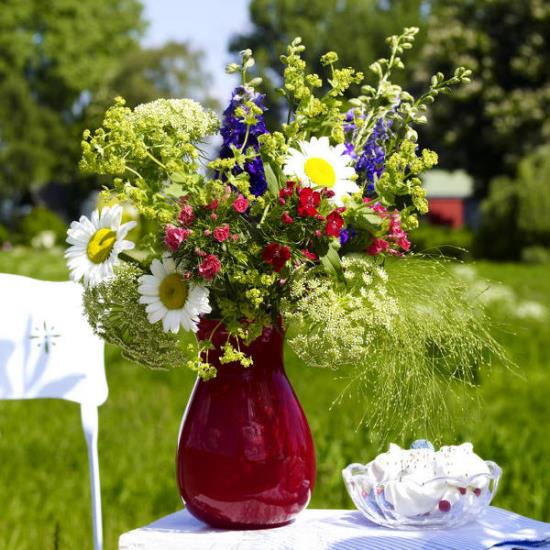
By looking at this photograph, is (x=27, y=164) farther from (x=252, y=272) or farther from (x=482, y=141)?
(x=252, y=272)

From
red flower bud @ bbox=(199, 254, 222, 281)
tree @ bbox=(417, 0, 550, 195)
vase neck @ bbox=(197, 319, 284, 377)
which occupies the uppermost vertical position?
tree @ bbox=(417, 0, 550, 195)

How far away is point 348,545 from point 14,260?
14510 millimetres

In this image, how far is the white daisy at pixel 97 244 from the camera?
2.14 metres

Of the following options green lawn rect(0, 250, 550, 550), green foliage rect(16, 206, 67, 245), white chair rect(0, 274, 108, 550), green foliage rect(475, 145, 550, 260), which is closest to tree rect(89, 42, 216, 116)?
Result: green foliage rect(16, 206, 67, 245)

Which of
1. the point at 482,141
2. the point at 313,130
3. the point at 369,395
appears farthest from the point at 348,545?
the point at 482,141

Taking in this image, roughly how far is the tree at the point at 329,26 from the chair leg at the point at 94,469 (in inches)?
1495

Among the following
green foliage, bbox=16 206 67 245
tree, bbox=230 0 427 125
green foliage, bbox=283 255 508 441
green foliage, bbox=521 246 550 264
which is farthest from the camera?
tree, bbox=230 0 427 125

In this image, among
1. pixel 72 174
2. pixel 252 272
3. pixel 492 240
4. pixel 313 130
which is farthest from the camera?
pixel 72 174

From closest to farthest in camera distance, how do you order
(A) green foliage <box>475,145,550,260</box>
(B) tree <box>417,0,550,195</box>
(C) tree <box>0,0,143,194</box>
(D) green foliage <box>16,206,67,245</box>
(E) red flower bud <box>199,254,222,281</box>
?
(E) red flower bud <box>199,254,222,281</box>
(A) green foliage <box>475,145,550,260</box>
(D) green foliage <box>16,206,67,245</box>
(B) tree <box>417,0,550,195</box>
(C) tree <box>0,0,143,194</box>

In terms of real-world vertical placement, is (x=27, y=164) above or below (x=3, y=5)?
below

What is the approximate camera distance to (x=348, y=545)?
218 centimetres

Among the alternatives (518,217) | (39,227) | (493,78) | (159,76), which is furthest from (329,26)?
(518,217)

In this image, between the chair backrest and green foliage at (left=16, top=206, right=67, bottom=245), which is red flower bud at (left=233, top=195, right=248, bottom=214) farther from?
green foliage at (left=16, top=206, right=67, bottom=245)

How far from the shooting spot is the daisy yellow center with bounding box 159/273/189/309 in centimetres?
210
